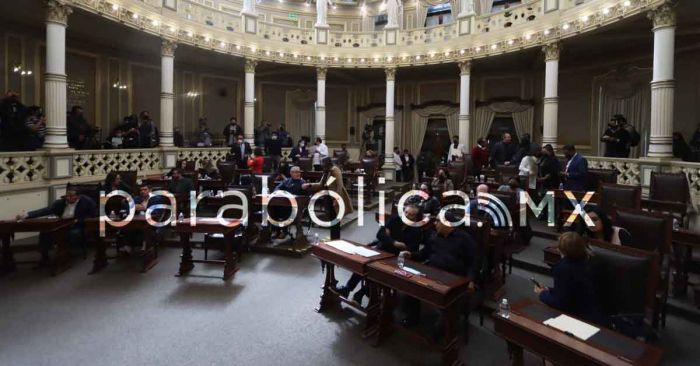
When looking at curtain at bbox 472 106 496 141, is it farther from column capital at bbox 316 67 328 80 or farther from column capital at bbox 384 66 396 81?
column capital at bbox 316 67 328 80

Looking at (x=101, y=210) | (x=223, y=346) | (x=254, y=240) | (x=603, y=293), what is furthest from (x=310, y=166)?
(x=603, y=293)

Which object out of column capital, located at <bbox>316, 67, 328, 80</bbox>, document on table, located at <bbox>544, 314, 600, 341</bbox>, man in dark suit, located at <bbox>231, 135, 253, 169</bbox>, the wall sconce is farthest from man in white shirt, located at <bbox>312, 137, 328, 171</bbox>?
document on table, located at <bbox>544, 314, 600, 341</bbox>

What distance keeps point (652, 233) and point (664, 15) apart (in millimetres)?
5380

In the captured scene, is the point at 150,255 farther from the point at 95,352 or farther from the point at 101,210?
the point at 95,352

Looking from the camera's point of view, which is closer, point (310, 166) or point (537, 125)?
point (310, 166)

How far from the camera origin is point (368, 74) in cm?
1644

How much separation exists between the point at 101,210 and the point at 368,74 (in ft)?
39.7

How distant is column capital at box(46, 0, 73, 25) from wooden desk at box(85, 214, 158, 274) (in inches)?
174

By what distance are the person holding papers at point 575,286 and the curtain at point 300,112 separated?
15153 millimetres

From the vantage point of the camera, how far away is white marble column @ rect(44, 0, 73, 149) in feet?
25.2

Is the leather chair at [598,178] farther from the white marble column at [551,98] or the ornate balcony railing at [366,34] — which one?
the ornate balcony railing at [366,34]

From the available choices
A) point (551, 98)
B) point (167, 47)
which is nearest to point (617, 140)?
→ point (551, 98)

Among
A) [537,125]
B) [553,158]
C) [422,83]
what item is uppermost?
[422,83]

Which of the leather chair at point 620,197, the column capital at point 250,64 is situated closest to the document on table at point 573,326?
the leather chair at point 620,197
